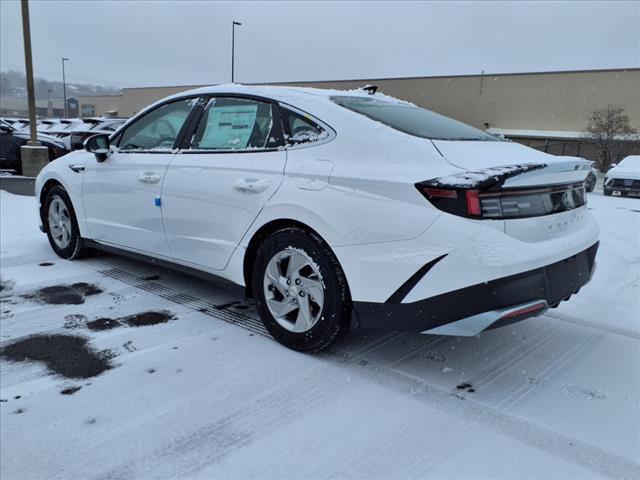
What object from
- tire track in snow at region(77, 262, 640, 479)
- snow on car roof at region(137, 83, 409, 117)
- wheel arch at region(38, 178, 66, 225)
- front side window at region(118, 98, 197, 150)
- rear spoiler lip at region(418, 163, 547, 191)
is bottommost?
tire track in snow at region(77, 262, 640, 479)

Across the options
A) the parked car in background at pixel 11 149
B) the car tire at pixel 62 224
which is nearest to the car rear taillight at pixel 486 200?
the car tire at pixel 62 224

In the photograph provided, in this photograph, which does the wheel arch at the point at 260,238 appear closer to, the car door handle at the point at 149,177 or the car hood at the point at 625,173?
the car door handle at the point at 149,177

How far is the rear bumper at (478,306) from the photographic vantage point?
97.3 inches

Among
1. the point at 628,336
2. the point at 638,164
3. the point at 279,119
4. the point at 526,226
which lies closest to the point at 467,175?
the point at 526,226

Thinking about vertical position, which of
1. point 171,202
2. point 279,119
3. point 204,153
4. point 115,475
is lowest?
point 115,475

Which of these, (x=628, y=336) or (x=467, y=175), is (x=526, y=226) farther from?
(x=628, y=336)

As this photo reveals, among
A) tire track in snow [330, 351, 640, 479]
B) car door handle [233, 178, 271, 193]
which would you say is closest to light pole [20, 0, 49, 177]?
car door handle [233, 178, 271, 193]

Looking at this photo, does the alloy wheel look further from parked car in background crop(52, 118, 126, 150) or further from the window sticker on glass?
parked car in background crop(52, 118, 126, 150)

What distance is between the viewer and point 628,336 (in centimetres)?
351

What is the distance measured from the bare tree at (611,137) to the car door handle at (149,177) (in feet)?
86.5

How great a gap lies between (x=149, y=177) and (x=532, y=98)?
36497 mm

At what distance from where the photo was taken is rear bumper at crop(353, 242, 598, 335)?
247cm

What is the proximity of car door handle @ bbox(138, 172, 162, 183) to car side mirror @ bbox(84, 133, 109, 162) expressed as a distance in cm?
60

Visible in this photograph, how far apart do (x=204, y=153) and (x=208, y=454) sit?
6.80 ft
